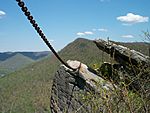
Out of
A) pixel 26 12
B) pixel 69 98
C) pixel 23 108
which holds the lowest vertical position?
pixel 23 108

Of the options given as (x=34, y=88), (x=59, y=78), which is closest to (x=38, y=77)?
(x=34, y=88)

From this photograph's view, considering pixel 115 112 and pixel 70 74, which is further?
pixel 70 74

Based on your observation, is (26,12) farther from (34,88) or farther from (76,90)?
(34,88)

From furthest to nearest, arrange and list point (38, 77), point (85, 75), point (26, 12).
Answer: point (38, 77)
point (85, 75)
point (26, 12)

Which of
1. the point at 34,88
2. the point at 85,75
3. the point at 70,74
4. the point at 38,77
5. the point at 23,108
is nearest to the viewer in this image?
the point at 85,75

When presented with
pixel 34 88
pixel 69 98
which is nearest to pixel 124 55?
pixel 69 98

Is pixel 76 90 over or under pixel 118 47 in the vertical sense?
under

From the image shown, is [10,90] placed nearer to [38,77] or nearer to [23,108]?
[38,77]

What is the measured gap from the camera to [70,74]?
32.8ft

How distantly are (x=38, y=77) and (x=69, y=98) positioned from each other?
191816 millimetres

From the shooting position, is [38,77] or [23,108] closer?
[23,108]

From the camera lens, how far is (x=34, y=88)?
609 ft

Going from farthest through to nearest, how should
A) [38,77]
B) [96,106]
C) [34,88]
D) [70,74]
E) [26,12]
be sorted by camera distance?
1. [38,77]
2. [34,88]
3. [70,74]
4. [96,106]
5. [26,12]

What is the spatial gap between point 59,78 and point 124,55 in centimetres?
244
